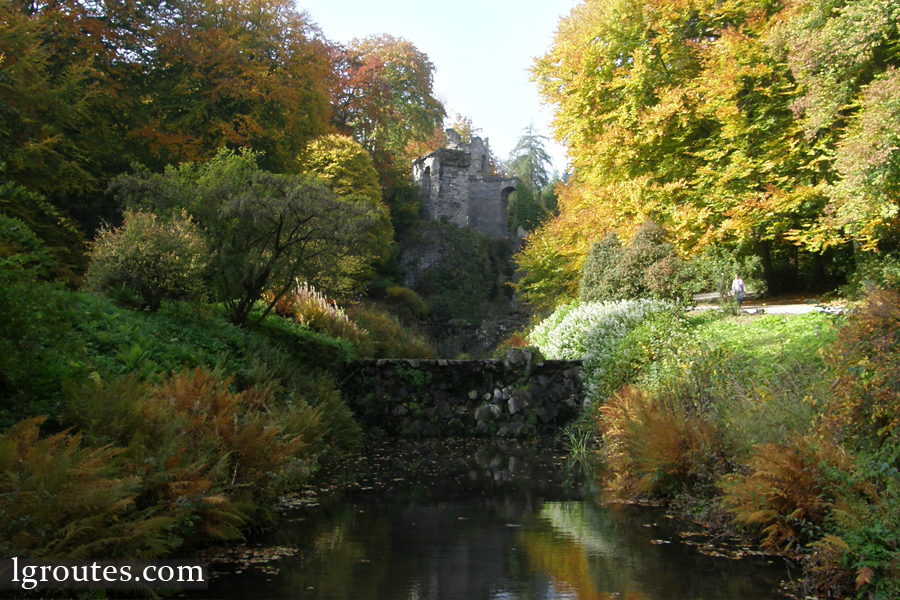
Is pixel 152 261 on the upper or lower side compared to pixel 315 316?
upper

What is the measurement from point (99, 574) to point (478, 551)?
2.81 meters

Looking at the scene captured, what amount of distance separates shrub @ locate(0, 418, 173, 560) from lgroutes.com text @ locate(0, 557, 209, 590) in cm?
6

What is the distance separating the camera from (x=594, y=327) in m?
13.2

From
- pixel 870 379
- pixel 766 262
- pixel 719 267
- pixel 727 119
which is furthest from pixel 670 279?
pixel 870 379

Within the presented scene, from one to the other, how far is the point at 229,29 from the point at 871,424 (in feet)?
64.5

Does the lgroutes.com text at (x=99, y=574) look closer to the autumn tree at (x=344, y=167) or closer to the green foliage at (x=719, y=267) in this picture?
the green foliage at (x=719, y=267)

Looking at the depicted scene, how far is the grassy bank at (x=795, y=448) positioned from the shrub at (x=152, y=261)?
653 cm

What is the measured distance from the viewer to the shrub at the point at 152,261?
972 cm

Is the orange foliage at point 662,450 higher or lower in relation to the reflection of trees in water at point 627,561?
higher

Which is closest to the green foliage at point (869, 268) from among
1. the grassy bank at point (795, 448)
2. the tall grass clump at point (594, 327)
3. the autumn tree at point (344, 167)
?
the tall grass clump at point (594, 327)

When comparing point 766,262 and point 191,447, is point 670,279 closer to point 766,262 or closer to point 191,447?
point 766,262

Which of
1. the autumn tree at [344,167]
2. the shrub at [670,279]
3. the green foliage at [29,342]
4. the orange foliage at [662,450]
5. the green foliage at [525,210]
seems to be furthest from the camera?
the green foliage at [525,210]

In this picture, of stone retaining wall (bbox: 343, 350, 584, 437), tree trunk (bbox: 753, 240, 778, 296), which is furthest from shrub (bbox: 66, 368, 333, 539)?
tree trunk (bbox: 753, 240, 778, 296)

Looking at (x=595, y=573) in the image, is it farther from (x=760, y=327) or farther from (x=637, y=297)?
(x=637, y=297)
